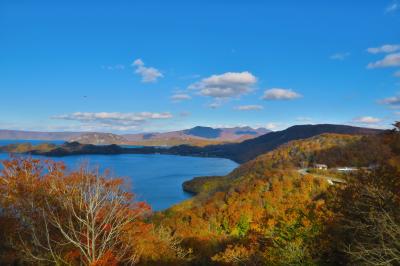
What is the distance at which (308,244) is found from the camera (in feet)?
54.9

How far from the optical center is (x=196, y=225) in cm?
3750

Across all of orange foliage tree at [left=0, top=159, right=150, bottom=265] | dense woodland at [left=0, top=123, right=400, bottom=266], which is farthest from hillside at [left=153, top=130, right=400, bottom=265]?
orange foliage tree at [left=0, top=159, right=150, bottom=265]

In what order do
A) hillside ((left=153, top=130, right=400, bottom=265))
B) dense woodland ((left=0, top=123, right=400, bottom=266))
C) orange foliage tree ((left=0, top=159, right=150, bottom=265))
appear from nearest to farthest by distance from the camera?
dense woodland ((left=0, top=123, right=400, bottom=266)) → hillside ((left=153, top=130, right=400, bottom=265)) → orange foliage tree ((left=0, top=159, right=150, bottom=265))

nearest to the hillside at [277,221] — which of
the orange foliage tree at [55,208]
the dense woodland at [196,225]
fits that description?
the dense woodland at [196,225]

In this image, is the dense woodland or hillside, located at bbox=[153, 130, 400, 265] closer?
the dense woodland

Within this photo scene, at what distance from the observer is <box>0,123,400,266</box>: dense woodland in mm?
13633

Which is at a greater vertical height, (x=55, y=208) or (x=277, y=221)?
(x=55, y=208)

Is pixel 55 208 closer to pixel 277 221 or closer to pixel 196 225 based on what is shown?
pixel 277 221

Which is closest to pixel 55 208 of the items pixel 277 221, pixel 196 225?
pixel 277 221

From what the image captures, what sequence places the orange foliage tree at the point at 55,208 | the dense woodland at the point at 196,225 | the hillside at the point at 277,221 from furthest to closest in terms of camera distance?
the orange foliage tree at the point at 55,208 < the hillside at the point at 277,221 < the dense woodland at the point at 196,225

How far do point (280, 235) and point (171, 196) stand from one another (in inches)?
3051

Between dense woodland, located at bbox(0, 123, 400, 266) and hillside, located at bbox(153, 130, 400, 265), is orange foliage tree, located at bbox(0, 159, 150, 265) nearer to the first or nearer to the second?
dense woodland, located at bbox(0, 123, 400, 266)

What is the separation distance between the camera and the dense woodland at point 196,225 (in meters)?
13.6

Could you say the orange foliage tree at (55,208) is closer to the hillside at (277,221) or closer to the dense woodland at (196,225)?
the dense woodland at (196,225)
